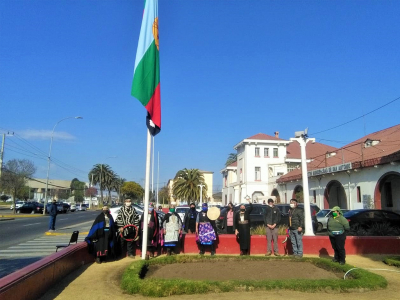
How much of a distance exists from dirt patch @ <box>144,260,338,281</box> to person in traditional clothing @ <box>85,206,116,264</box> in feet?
4.27

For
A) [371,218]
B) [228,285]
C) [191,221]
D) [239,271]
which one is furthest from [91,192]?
[228,285]

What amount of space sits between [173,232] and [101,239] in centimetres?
202

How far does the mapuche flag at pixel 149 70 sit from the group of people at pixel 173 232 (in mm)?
2553

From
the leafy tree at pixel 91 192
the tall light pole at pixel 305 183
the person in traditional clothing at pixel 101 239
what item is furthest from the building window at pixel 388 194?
the leafy tree at pixel 91 192

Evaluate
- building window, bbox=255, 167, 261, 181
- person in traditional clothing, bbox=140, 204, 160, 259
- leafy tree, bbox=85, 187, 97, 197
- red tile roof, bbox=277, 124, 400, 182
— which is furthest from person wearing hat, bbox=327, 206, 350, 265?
leafy tree, bbox=85, 187, 97, 197

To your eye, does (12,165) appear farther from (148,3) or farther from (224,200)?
(148,3)

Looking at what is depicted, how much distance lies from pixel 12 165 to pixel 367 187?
48.1m

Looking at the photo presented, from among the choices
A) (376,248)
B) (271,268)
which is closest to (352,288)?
(271,268)

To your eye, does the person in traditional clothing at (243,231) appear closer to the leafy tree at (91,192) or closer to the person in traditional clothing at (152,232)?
the person in traditional clothing at (152,232)

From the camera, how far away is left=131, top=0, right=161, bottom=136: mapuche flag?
31.1 feet

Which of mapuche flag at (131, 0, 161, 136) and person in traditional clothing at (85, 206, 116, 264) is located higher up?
mapuche flag at (131, 0, 161, 136)

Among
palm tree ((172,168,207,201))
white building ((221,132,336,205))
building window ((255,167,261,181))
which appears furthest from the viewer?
palm tree ((172,168,207,201))

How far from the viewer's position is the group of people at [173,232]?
30.2 feet

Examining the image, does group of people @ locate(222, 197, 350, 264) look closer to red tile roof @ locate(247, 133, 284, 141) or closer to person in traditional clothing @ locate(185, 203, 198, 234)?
person in traditional clothing @ locate(185, 203, 198, 234)
